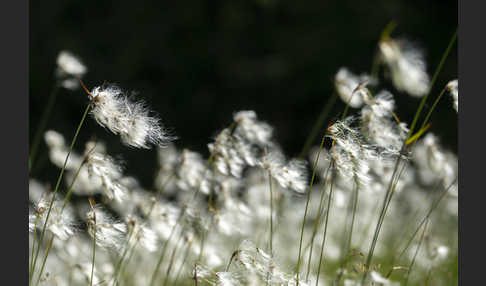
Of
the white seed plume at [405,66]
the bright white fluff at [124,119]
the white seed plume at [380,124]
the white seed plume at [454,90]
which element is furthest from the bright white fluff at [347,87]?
the bright white fluff at [124,119]

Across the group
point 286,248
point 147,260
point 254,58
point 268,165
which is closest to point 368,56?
point 254,58

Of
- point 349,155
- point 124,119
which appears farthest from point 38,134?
point 349,155

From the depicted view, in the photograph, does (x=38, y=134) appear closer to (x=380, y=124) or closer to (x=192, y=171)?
(x=192, y=171)

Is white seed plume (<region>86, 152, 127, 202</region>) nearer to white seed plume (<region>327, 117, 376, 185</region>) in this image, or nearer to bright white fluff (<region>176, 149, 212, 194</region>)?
bright white fluff (<region>176, 149, 212, 194</region>)

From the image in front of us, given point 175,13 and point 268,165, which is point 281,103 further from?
point 268,165

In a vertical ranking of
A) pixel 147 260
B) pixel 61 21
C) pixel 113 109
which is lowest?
pixel 113 109

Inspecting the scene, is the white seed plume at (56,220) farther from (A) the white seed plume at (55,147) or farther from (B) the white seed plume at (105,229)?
(A) the white seed plume at (55,147)
